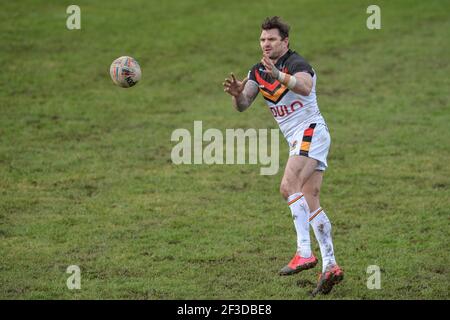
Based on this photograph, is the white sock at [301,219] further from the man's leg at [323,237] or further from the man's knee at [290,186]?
the man's leg at [323,237]

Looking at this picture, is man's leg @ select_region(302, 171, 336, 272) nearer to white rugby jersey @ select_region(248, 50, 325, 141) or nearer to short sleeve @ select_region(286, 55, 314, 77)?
white rugby jersey @ select_region(248, 50, 325, 141)

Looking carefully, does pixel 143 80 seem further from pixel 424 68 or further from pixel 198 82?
pixel 424 68

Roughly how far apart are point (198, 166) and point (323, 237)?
643 centimetres

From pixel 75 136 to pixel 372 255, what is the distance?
887 cm

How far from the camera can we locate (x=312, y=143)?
30.7 ft

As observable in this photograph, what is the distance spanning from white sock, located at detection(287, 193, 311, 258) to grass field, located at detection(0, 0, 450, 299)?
54 cm

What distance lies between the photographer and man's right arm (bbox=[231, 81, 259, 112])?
9695 mm

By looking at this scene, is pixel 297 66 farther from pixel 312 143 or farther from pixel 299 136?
pixel 312 143

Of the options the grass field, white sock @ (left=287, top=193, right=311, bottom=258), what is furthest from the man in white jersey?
the grass field

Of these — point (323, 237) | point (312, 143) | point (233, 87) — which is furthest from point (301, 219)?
point (233, 87)

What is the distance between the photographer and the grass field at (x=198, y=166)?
10078 mm

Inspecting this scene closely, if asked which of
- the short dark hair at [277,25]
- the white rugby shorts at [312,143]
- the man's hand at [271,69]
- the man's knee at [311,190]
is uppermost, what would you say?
the short dark hair at [277,25]

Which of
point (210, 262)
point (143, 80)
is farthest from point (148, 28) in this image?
point (210, 262)

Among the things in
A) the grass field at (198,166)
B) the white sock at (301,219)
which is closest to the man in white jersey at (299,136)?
the white sock at (301,219)
